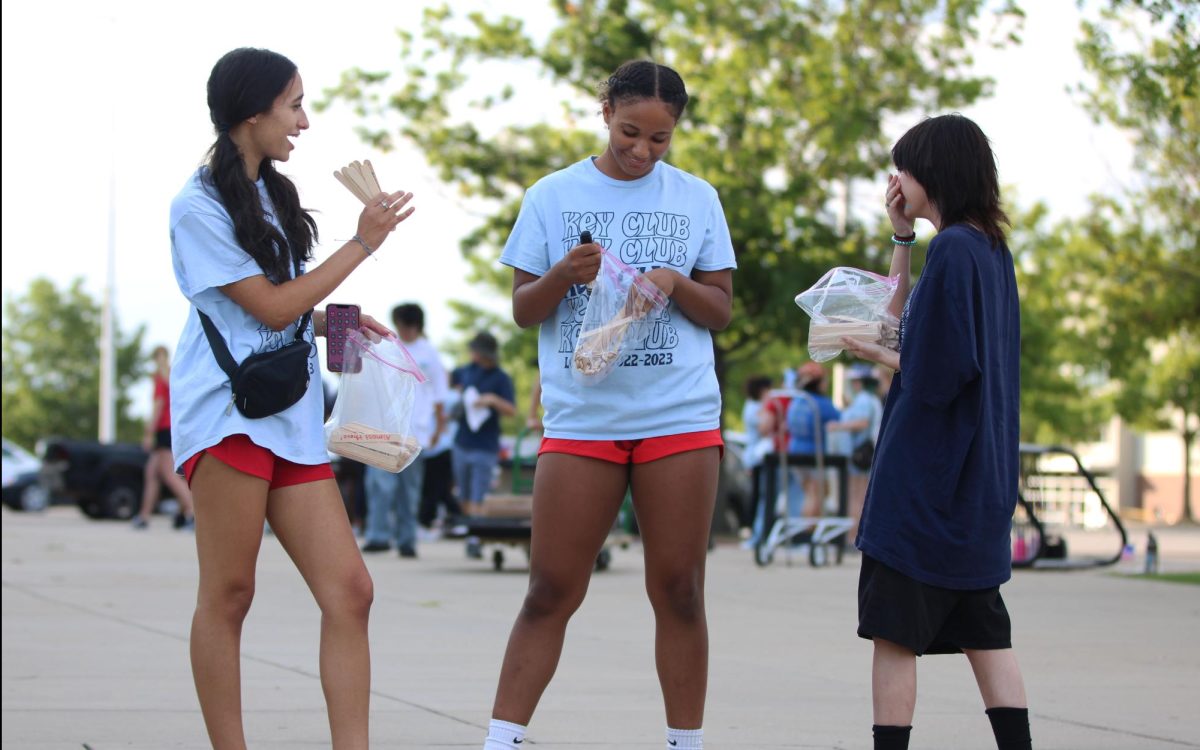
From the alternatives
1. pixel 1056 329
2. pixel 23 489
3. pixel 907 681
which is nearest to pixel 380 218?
pixel 907 681

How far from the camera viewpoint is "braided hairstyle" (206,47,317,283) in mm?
4113

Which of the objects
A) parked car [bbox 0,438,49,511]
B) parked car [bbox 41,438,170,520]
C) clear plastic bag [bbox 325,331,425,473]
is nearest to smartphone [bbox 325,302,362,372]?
clear plastic bag [bbox 325,331,425,473]

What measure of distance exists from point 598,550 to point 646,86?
1218 mm

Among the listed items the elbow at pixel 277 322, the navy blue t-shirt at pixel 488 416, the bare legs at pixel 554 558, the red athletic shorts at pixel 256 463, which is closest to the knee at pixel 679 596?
the bare legs at pixel 554 558

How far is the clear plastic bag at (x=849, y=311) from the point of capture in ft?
14.4

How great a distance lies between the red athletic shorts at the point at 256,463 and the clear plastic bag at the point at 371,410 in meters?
0.19

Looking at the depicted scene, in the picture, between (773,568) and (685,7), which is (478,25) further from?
(773,568)

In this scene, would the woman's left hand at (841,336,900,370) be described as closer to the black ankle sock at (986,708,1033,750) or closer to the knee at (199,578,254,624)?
the black ankle sock at (986,708,1033,750)

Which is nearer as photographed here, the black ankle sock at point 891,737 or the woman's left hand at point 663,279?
the black ankle sock at point 891,737

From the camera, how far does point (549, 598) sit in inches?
176

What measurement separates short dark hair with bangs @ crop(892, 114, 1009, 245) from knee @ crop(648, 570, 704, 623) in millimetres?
1129

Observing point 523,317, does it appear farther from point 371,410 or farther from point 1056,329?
point 1056,329

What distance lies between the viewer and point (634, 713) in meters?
6.04

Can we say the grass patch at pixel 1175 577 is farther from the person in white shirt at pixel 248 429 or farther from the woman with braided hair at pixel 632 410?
the person in white shirt at pixel 248 429
